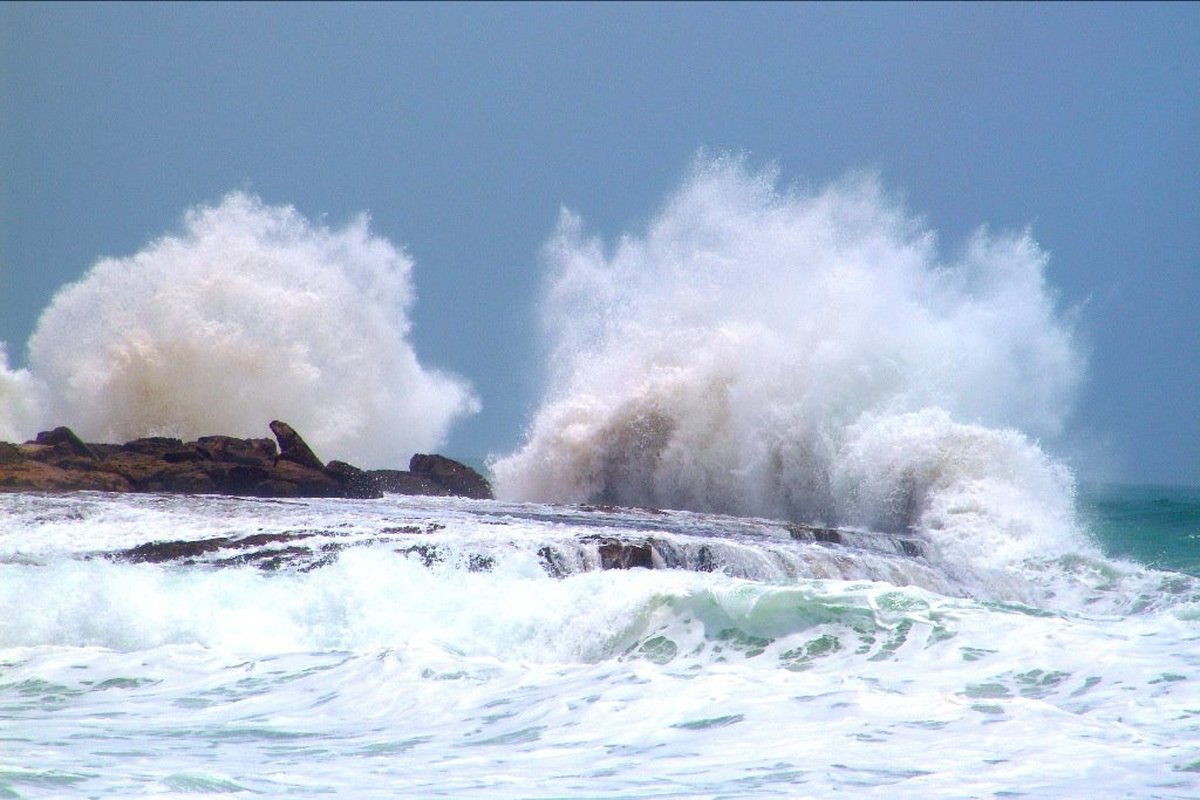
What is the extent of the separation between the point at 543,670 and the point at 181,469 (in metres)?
9.84

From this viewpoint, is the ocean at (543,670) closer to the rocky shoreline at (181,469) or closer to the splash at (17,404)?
the rocky shoreline at (181,469)

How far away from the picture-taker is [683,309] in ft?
69.9

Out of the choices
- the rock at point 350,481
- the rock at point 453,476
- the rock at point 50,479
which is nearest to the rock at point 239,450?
the rock at point 350,481

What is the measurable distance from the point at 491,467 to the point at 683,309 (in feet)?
15.6

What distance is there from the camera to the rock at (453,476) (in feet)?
59.5

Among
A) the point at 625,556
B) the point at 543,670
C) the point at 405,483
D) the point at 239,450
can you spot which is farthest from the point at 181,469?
the point at 543,670

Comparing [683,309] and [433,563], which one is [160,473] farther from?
[683,309]

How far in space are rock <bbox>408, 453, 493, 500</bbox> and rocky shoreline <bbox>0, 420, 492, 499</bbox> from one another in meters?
1.41

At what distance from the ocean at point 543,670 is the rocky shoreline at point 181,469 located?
7.23 feet

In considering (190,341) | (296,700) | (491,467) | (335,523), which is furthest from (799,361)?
(296,700)

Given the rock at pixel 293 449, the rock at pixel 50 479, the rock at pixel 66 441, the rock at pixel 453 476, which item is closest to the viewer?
the rock at pixel 50 479

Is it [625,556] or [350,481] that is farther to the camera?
[350,481]

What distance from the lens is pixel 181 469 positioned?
47.8 ft

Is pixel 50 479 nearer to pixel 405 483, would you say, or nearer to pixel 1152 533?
pixel 405 483
